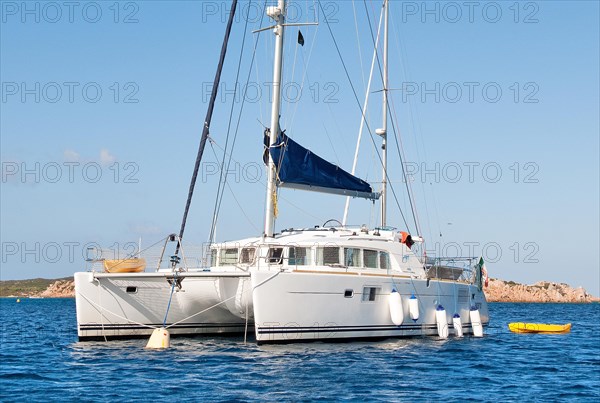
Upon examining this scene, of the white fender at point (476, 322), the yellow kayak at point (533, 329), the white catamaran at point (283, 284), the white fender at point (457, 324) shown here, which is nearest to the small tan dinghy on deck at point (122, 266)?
the white catamaran at point (283, 284)

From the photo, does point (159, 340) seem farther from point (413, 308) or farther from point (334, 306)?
point (413, 308)

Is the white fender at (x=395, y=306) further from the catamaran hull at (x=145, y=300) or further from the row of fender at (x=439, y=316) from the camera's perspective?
the catamaran hull at (x=145, y=300)

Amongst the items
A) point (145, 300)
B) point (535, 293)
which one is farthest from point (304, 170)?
point (535, 293)

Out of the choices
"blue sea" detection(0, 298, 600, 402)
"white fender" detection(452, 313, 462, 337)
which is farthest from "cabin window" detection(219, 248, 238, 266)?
"white fender" detection(452, 313, 462, 337)

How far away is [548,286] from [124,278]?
10295cm

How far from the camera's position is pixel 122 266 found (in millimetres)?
20141

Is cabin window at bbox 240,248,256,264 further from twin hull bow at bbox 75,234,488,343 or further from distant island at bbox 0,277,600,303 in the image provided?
distant island at bbox 0,277,600,303

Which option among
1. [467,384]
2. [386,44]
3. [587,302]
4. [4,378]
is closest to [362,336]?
[467,384]

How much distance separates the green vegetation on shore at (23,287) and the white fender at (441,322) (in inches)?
5343

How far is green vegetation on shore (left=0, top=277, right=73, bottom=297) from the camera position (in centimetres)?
15038

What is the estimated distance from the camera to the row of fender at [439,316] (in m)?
21.2

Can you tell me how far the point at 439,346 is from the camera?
21453 millimetres

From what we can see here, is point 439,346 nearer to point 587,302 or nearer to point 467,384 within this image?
point 467,384

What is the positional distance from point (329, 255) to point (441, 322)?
4.94 meters
